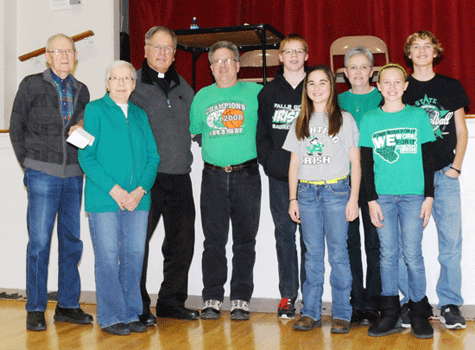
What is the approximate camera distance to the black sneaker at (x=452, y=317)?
7.82 feet

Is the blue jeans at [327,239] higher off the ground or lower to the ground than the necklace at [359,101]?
lower

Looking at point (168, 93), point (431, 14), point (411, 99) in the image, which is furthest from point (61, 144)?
point (431, 14)

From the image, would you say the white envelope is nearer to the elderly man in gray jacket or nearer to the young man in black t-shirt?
the elderly man in gray jacket

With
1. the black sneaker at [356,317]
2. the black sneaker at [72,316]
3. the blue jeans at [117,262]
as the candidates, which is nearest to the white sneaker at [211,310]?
the blue jeans at [117,262]

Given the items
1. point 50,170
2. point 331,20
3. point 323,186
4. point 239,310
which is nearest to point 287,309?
point 239,310

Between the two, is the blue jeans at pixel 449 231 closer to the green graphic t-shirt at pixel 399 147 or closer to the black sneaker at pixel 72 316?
the green graphic t-shirt at pixel 399 147

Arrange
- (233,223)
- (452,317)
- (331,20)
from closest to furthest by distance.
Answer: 1. (452,317)
2. (233,223)
3. (331,20)

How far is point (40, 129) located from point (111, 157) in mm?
510

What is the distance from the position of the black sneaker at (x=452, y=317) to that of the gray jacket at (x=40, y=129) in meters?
2.09

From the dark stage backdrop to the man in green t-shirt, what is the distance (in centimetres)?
271

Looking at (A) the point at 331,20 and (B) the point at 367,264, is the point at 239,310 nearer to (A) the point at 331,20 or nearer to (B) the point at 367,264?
(B) the point at 367,264

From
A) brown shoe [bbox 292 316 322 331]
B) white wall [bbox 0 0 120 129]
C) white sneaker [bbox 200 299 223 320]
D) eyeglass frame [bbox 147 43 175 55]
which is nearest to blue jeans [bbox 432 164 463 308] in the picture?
brown shoe [bbox 292 316 322 331]

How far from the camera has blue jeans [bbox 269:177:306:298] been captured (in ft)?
8.78

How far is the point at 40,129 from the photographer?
2.63m
